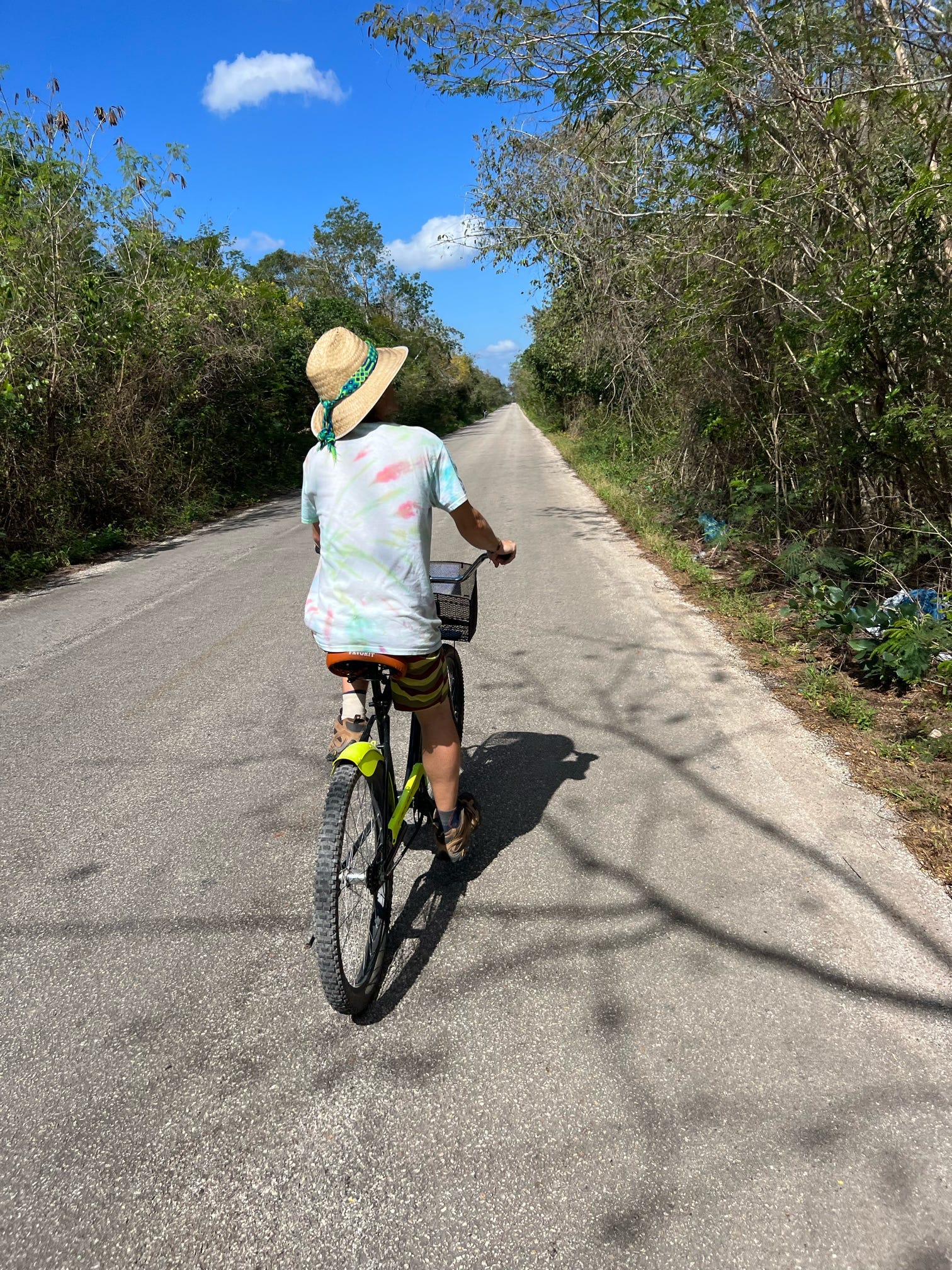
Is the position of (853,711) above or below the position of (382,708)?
below

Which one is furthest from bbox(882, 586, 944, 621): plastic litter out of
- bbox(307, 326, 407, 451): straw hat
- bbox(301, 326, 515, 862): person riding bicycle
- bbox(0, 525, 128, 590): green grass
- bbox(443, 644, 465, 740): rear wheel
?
bbox(0, 525, 128, 590): green grass

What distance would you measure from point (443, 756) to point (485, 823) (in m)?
0.73

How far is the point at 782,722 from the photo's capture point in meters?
4.15

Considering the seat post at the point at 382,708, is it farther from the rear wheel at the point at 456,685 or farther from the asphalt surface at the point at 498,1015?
the asphalt surface at the point at 498,1015

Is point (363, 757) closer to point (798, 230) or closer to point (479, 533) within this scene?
point (479, 533)

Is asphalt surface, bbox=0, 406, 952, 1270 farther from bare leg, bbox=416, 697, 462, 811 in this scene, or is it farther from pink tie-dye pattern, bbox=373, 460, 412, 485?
pink tie-dye pattern, bbox=373, 460, 412, 485

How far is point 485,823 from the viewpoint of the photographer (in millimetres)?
3264

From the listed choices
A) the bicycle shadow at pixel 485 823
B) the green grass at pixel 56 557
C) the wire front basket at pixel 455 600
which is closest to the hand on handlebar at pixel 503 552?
the wire front basket at pixel 455 600

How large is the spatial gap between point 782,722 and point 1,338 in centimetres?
981

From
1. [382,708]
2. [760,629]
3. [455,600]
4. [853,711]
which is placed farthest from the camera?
[760,629]

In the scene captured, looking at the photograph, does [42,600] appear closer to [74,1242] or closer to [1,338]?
[1,338]

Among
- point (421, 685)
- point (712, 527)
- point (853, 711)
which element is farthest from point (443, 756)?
point (712, 527)

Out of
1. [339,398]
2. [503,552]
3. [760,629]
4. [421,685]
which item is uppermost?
[339,398]

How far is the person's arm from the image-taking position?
7.77 feet
